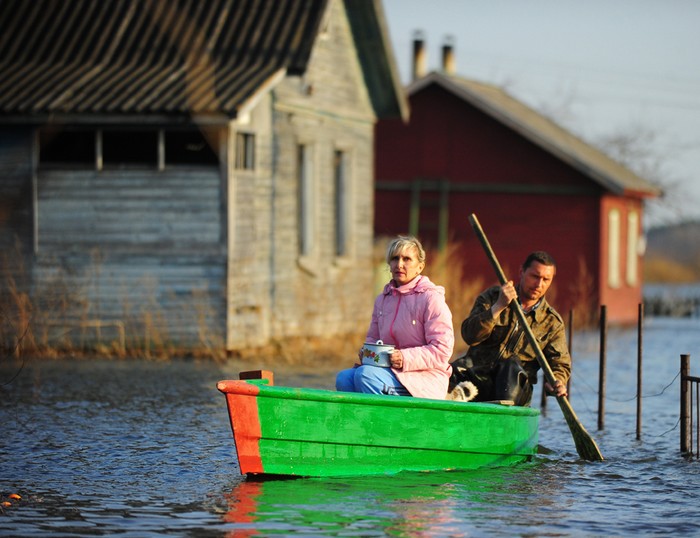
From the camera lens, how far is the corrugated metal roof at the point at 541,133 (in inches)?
1209

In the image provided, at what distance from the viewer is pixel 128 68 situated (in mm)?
20516

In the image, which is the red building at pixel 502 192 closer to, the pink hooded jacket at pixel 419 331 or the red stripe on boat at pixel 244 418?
the pink hooded jacket at pixel 419 331

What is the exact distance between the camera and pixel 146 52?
2078 centimetres

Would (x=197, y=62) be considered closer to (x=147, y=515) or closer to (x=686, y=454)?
(x=686, y=454)

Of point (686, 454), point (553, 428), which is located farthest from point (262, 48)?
point (686, 454)

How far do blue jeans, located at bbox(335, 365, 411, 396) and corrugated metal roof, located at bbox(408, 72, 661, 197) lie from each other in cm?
2069

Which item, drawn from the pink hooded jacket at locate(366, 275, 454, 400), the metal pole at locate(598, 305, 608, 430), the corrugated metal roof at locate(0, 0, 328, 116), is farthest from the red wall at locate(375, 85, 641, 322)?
the pink hooded jacket at locate(366, 275, 454, 400)

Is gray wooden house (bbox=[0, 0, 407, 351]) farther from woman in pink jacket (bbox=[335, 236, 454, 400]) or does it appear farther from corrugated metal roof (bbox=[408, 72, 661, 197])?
corrugated metal roof (bbox=[408, 72, 661, 197])

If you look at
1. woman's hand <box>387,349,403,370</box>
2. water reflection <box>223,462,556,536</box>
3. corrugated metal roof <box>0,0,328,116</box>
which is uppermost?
corrugated metal roof <box>0,0,328,116</box>

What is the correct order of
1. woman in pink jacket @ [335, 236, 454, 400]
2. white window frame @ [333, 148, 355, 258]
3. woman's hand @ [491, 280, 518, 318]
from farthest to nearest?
white window frame @ [333, 148, 355, 258] < woman's hand @ [491, 280, 518, 318] < woman in pink jacket @ [335, 236, 454, 400]

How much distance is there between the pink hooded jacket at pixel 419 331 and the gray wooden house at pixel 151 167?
887cm


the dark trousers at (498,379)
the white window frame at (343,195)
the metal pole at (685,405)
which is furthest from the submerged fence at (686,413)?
the white window frame at (343,195)

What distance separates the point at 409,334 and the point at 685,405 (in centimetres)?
281

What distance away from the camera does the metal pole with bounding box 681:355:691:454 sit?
38.1 ft
